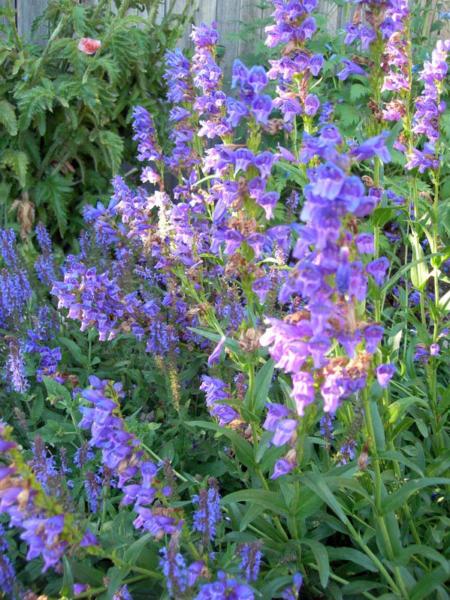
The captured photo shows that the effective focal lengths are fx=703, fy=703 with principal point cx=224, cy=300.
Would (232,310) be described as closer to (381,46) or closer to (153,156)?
(153,156)

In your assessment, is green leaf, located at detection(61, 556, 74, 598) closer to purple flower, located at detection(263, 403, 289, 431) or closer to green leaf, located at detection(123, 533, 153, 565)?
green leaf, located at detection(123, 533, 153, 565)

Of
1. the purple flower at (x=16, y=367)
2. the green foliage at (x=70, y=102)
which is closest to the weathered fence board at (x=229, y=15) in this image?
the green foliage at (x=70, y=102)

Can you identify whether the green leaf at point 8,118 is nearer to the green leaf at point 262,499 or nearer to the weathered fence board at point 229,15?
the weathered fence board at point 229,15

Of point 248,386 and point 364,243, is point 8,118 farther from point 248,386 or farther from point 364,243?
point 364,243

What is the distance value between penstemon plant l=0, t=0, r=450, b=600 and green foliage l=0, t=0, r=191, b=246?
131cm

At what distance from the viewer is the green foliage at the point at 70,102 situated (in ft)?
15.5

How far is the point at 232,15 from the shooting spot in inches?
243

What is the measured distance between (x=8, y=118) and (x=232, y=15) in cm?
251

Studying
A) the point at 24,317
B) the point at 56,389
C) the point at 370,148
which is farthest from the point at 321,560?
the point at 24,317

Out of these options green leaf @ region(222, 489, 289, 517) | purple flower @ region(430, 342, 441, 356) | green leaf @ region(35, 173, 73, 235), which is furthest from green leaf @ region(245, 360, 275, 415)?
green leaf @ region(35, 173, 73, 235)

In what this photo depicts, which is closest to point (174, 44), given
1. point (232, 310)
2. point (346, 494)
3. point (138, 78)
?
point (138, 78)

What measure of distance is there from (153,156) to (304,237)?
206 cm

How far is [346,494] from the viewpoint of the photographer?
224cm

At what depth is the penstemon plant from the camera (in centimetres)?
154
